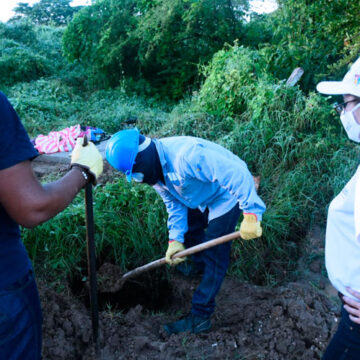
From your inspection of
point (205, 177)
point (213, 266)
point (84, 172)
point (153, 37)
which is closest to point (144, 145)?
point (205, 177)

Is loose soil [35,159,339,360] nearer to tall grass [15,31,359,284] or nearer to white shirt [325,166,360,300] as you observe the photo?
tall grass [15,31,359,284]

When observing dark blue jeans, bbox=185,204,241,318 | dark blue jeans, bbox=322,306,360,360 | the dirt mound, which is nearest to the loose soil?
the dirt mound

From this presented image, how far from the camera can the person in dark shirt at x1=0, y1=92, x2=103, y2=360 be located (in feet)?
3.92

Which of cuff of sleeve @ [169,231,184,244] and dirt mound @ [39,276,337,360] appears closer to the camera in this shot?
dirt mound @ [39,276,337,360]

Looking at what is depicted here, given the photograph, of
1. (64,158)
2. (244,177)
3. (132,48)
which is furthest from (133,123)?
(244,177)

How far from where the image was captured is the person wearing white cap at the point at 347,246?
133 cm

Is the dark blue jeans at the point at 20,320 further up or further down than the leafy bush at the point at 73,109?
further up

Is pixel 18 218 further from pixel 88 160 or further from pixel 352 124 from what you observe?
pixel 352 124

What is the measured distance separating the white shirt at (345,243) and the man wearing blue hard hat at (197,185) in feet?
3.51

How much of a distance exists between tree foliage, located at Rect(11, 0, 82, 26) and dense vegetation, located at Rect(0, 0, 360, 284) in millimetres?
10127

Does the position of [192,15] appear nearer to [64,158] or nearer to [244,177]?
[64,158]

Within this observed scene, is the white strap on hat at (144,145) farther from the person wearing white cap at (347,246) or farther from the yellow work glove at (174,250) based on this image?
the person wearing white cap at (347,246)

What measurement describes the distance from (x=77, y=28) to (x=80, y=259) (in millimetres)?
7116

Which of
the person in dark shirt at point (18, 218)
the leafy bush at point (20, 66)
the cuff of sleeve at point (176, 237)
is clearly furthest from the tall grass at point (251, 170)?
the leafy bush at point (20, 66)
